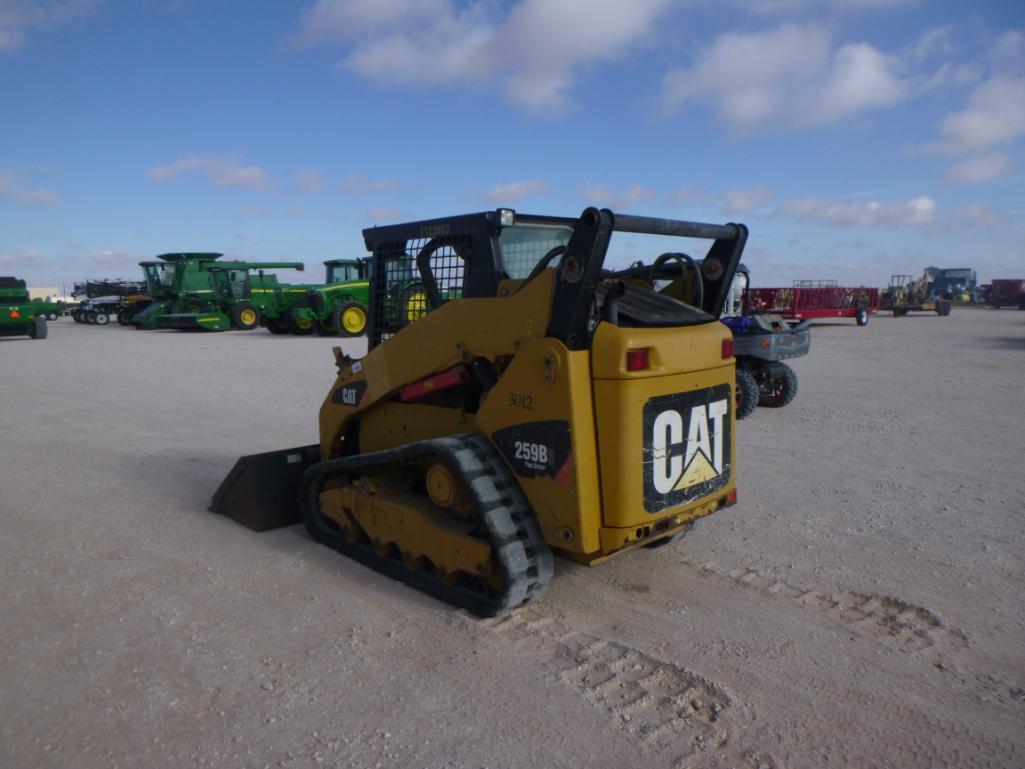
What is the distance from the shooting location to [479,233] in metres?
4.02

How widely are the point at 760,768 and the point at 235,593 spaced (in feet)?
8.99

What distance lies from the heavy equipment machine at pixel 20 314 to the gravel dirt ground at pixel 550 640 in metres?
18.8

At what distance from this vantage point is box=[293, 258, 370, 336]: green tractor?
23.0 m

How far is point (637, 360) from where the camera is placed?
11.2 ft

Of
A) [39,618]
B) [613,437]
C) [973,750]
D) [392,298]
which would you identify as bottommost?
[973,750]

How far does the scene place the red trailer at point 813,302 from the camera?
23672 mm

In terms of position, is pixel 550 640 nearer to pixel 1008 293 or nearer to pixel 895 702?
pixel 895 702

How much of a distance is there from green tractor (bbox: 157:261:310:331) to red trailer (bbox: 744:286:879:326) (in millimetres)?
15727

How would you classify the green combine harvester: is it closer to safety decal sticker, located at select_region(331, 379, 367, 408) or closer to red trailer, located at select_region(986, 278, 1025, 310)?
safety decal sticker, located at select_region(331, 379, 367, 408)

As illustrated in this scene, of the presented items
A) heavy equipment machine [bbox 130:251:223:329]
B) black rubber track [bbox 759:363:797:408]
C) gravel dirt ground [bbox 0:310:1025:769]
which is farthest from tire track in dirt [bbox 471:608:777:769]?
heavy equipment machine [bbox 130:251:223:329]

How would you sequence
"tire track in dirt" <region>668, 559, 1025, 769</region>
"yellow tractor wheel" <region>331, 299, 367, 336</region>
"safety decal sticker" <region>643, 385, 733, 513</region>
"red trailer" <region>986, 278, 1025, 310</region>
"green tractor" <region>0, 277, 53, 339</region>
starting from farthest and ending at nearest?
1. "red trailer" <region>986, 278, 1025, 310</region>
2. "yellow tractor wheel" <region>331, 299, 367, 336</region>
3. "green tractor" <region>0, 277, 53, 339</region>
4. "safety decal sticker" <region>643, 385, 733, 513</region>
5. "tire track in dirt" <region>668, 559, 1025, 769</region>

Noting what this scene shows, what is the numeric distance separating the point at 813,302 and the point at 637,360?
2468 centimetres

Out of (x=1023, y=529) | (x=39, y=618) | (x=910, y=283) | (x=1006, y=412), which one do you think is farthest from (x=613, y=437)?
(x=910, y=283)

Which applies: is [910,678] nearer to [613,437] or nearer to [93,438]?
[613,437]
